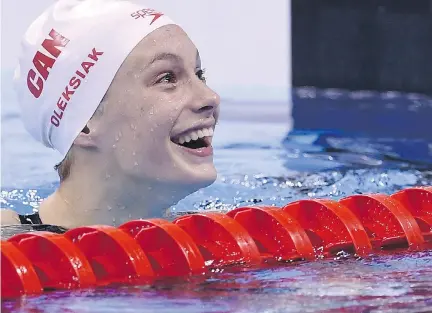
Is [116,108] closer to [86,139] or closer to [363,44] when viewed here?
[86,139]

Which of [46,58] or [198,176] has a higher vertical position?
[46,58]

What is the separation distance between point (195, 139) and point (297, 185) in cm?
152

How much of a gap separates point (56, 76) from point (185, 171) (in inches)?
17.9

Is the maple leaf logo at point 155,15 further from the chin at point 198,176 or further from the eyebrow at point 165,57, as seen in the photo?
the chin at point 198,176

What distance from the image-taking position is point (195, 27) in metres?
7.41

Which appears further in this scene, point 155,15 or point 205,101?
point 155,15

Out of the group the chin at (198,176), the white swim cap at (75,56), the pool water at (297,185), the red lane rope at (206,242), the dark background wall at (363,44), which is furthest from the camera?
the dark background wall at (363,44)

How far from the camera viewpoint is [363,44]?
728cm

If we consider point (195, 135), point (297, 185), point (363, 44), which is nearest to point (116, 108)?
point (195, 135)

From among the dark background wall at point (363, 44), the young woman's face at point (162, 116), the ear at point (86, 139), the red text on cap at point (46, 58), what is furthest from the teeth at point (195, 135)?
the dark background wall at point (363, 44)

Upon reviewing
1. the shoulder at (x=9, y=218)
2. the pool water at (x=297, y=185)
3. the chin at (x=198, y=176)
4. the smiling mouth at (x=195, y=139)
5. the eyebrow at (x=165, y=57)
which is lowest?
the pool water at (x=297, y=185)

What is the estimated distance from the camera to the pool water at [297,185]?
181 cm

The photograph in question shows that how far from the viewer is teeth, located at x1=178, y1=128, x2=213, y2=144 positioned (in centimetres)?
247

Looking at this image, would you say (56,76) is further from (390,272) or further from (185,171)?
(390,272)
